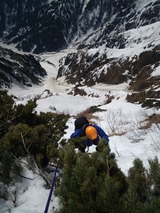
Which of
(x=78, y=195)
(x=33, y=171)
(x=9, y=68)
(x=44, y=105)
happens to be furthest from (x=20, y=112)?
(x=9, y=68)

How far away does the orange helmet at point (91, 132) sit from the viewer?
511cm

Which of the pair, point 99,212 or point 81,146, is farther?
point 81,146

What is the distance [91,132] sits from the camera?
512cm

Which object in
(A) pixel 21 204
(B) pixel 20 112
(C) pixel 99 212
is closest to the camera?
(C) pixel 99 212

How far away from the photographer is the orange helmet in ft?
16.8

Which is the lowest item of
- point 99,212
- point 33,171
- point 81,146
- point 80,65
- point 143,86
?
point 99,212

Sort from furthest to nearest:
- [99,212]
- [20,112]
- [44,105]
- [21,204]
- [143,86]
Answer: [143,86] < [44,105] < [20,112] < [21,204] < [99,212]

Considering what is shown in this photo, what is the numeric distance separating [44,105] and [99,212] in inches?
1276

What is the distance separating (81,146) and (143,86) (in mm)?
49790

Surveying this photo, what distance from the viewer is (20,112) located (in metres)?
5.82

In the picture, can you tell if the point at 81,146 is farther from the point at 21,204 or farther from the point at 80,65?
the point at 80,65

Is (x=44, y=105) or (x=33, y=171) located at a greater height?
(x=44, y=105)

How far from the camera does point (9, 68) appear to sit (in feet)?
331

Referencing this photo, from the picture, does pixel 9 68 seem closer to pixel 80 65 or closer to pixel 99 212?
pixel 80 65
